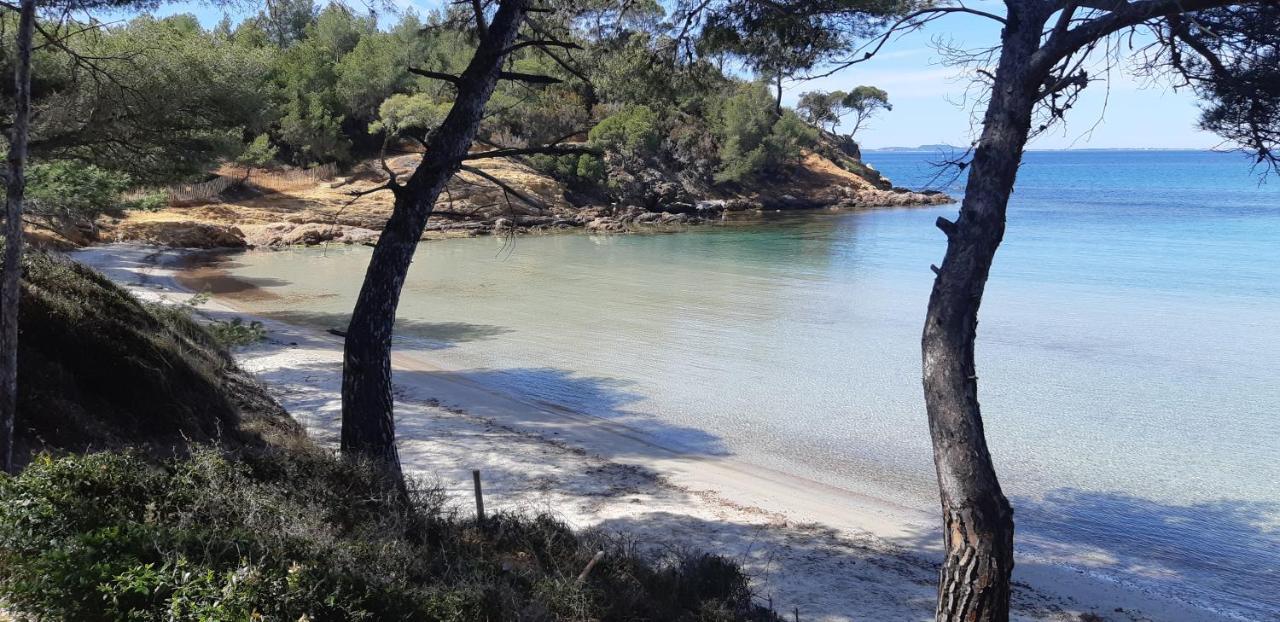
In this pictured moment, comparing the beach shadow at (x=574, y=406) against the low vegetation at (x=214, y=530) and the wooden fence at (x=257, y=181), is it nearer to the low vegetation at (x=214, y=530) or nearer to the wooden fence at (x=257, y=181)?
the low vegetation at (x=214, y=530)

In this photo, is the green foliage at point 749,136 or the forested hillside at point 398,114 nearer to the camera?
the forested hillside at point 398,114

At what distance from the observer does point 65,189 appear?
1046 centimetres

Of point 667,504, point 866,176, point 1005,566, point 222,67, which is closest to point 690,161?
point 866,176

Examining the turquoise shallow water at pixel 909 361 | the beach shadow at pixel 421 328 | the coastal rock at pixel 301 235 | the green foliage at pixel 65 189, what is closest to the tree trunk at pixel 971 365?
the turquoise shallow water at pixel 909 361

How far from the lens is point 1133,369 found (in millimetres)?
15742

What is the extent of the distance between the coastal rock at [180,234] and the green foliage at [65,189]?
69.2 ft

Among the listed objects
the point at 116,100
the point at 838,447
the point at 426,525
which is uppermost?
the point at 116,100

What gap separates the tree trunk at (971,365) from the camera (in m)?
4.54

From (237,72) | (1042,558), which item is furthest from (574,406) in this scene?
(237,72)

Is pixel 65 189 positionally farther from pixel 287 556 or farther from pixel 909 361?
pixel 909 361

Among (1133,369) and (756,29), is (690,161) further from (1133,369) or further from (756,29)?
(756,29)

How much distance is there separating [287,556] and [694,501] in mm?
5131

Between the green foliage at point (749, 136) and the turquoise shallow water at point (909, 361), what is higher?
Answer: the green foliage at point (749, 136)

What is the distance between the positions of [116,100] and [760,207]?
4666cm
